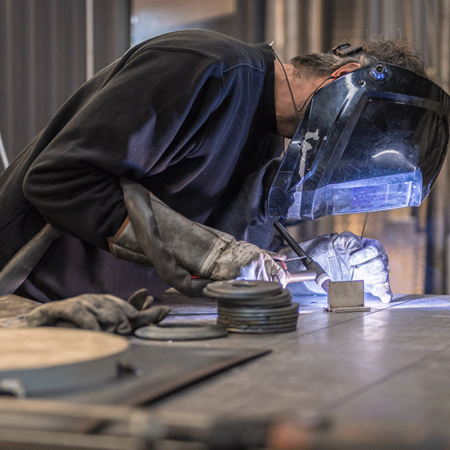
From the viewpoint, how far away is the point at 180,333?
122 cm

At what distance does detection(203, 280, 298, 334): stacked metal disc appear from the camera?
4.33 feet

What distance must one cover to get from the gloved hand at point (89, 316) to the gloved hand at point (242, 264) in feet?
Answer: 1.21

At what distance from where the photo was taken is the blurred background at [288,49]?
3455 mm

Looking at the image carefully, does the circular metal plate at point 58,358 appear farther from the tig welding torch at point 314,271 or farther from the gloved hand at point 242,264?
the tig welding torch at point 314,271

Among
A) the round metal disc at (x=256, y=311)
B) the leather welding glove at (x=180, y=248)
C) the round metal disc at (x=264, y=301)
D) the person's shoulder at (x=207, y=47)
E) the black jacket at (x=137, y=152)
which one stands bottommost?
the round metal disc at (x=256, y=311)

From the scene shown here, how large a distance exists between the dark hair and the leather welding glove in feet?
2.34

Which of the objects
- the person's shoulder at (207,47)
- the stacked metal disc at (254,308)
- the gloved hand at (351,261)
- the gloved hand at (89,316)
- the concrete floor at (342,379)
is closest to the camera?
the concrete floor at (342,379)

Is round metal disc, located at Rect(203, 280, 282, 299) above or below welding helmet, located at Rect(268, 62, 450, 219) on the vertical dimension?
below

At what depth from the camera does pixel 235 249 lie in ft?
5.50

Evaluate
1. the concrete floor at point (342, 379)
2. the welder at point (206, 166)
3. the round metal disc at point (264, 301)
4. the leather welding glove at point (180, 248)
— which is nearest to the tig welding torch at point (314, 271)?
the welder at point (206, 166)

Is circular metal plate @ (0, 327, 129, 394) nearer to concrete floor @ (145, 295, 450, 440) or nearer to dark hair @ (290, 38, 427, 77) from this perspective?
concrete floor @ (145, 295, 450, 440)

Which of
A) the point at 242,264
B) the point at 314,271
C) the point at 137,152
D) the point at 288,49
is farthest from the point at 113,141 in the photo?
the point at 288,49

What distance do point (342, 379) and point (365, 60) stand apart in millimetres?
1381

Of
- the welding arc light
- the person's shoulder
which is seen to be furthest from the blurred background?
the person's shoulder
